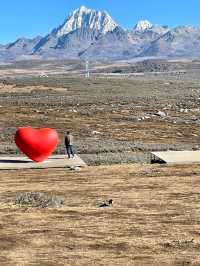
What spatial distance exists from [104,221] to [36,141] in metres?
10.5

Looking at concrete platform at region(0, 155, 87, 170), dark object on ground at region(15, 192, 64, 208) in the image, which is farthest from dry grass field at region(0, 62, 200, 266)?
concrete platform at region(0, 155, 87, 170)

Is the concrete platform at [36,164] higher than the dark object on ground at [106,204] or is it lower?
lower

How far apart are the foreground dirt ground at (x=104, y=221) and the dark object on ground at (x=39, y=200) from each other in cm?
29

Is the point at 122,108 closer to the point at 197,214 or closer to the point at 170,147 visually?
the point at 170,147

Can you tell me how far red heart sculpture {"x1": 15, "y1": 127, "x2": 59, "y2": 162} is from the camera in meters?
26.7

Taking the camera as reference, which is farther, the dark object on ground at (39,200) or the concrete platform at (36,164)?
the concrete platform at (36,164)

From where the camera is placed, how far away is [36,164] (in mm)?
27188

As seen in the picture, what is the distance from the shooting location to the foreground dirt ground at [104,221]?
13.9 meters

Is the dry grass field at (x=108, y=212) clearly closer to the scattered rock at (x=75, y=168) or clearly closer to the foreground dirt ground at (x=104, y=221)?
the foreground dirt ground at (x=104, y=221)

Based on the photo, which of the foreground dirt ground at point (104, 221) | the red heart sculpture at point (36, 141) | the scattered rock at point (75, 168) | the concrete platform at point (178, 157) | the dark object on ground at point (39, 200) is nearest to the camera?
the foreground dirt ground at point (104, 221)

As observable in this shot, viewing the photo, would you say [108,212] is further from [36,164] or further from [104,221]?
[36,164]

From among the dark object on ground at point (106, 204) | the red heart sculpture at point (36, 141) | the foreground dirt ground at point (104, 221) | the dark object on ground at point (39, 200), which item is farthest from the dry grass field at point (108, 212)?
the red heart sculpture at point (36, 141)

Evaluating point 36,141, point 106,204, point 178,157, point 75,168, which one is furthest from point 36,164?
point 106,204

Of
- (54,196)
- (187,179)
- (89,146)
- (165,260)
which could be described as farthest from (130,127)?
(165,260)
